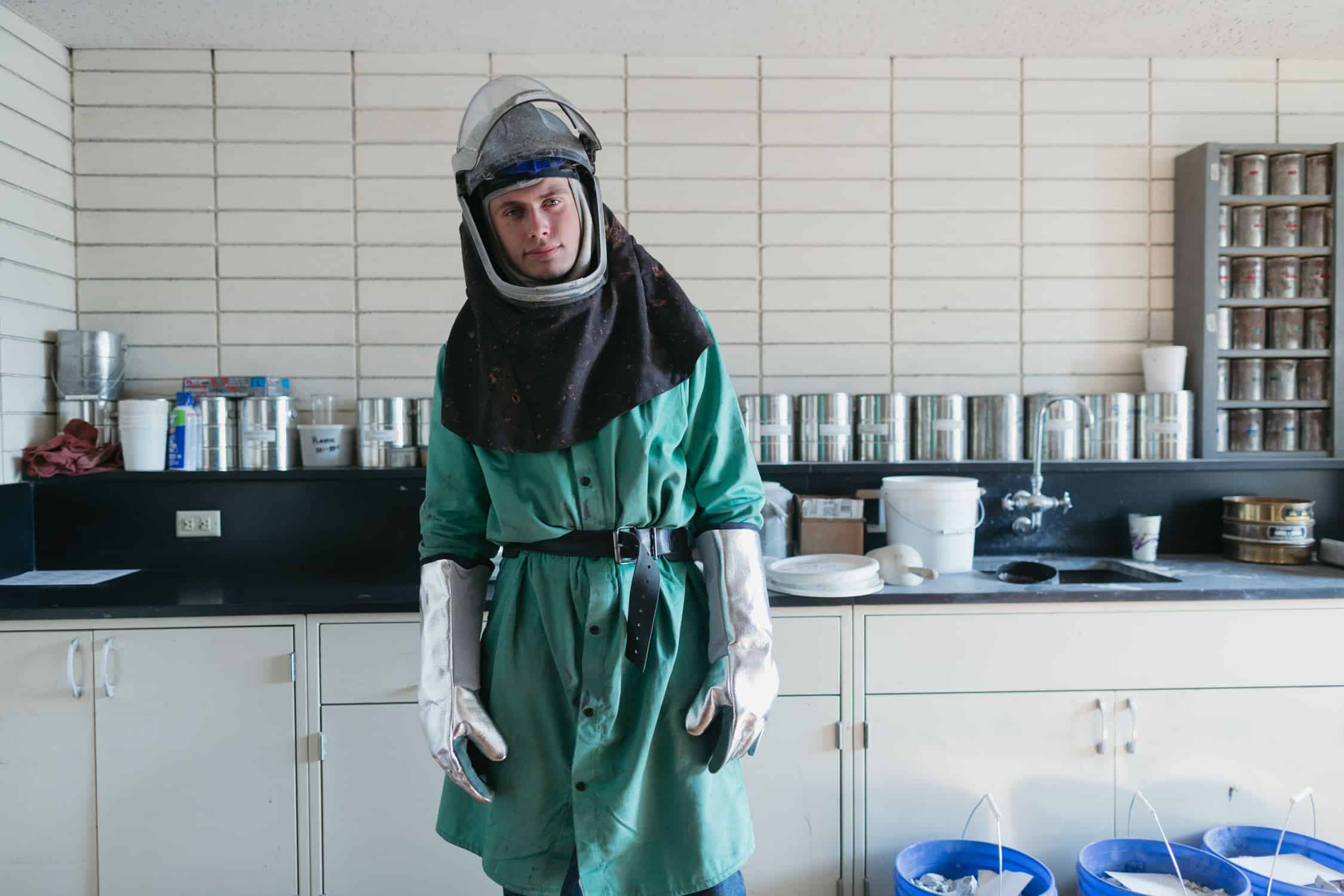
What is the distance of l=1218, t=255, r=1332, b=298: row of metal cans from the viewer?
2830 millimetres

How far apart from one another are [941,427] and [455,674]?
6.47 feet

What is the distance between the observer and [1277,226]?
2.83 meters

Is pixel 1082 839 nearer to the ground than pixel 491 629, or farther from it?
nearer to the ground

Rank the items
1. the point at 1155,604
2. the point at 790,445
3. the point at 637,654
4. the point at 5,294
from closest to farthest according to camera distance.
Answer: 1. the point at 637,654
2. the point at 1155,604
3. the point at 5,294
4. the point at 790,445

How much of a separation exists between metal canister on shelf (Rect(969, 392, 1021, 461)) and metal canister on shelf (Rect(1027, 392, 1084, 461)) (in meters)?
0.07

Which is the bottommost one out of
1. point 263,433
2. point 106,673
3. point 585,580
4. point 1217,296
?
point 106,673

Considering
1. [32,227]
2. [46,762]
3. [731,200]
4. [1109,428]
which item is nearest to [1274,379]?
[1109,428]

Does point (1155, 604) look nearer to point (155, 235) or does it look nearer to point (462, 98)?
point (462, 98)

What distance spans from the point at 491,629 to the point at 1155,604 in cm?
181

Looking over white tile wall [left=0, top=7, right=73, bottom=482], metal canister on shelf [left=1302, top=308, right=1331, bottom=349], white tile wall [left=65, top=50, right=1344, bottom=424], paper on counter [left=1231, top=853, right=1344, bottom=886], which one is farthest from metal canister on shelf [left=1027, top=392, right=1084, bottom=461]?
white tile wall [left=0, top=7, right=73, bottom=482]

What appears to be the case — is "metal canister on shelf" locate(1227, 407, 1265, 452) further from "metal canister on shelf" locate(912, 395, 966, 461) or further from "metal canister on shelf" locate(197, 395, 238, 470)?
"metal canister on shelf" locate(197, 395, 238, 470)

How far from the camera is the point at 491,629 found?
138 centimetres

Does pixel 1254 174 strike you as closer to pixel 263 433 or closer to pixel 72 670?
pixel 263 433

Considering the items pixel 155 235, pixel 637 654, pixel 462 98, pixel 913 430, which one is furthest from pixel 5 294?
pixel 913 430
